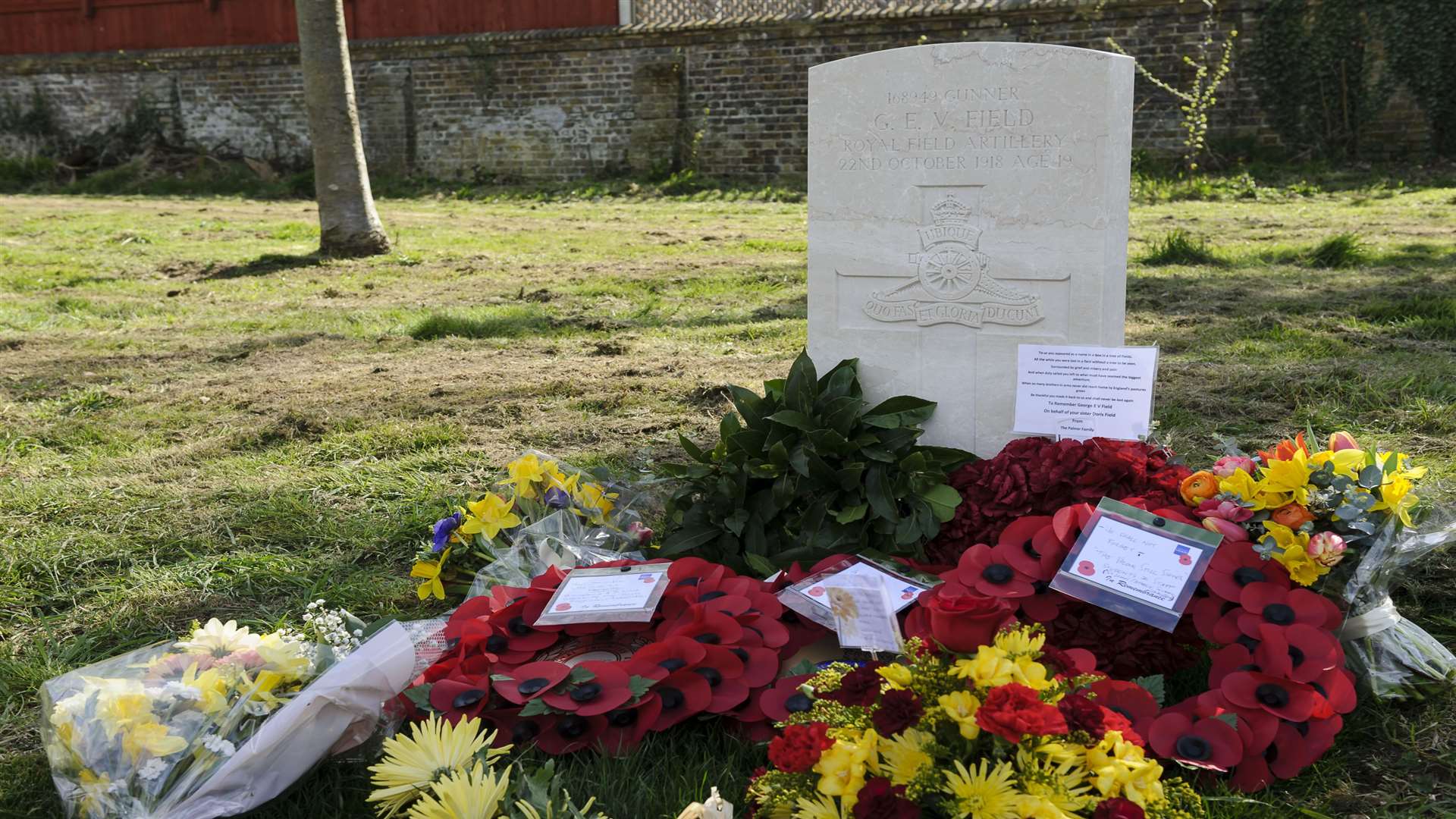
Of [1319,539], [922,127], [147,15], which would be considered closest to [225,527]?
[922,127]

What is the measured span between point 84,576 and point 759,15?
14446 mm

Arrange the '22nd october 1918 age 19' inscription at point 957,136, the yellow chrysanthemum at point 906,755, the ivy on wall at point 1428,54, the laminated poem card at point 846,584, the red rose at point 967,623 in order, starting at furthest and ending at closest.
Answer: the ivy on wall at point 1428,54
the '22nd october 1918 age 19' inscription at point 957,136
the laminated poem card at point 846,584
the red rose at point 967,623
the yellow chrysanthemum at point 906,755

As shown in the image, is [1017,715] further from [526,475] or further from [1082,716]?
[526,475]

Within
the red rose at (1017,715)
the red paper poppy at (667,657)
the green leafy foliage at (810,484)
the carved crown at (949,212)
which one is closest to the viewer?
the red rose at (1017,715)

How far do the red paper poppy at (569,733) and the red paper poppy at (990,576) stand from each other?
0.83m

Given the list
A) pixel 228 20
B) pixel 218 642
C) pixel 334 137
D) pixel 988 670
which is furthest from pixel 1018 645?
pixel 228 20

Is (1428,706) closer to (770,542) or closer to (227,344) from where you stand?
(770,542)

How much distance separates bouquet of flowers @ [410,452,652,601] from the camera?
3127mm

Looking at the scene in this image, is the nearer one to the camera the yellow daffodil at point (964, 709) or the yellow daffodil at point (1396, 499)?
the yellow daffodil at point (964, 709)

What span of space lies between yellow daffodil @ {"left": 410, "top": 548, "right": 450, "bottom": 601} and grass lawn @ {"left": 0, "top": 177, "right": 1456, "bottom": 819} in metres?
0.08

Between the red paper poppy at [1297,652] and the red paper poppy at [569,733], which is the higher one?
the red paper poppy at [1297,652]

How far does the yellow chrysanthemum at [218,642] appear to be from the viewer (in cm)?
223

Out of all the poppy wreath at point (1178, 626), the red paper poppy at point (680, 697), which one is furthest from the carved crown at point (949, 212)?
the red paper poppy at point (680, 697)

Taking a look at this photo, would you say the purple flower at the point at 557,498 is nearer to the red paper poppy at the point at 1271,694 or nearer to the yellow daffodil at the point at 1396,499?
the red paper poppy at the point at 1271,694
